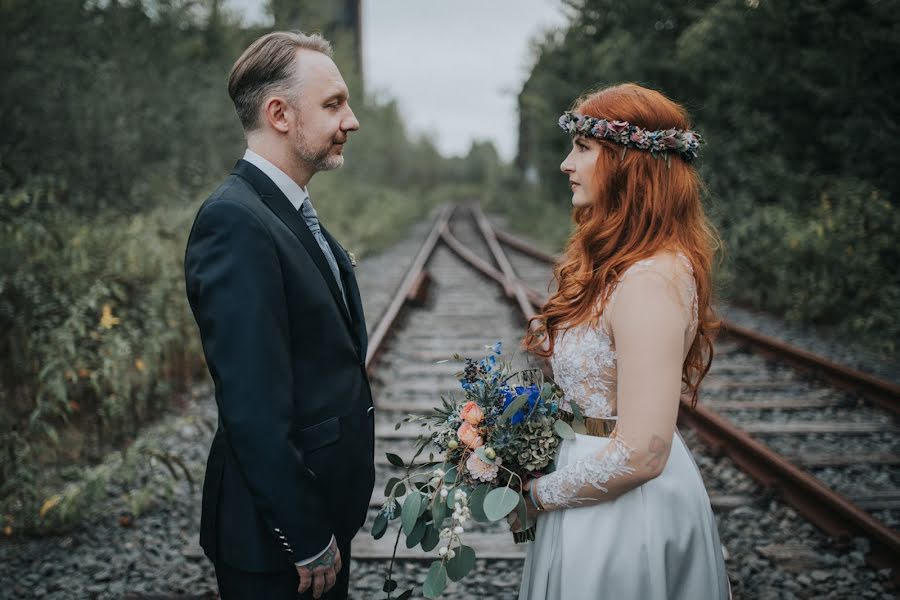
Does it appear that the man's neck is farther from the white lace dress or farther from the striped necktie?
the white lace dress

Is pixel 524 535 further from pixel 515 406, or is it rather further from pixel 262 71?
pixel 262 71

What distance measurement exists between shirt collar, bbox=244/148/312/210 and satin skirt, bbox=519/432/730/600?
42.0 inches

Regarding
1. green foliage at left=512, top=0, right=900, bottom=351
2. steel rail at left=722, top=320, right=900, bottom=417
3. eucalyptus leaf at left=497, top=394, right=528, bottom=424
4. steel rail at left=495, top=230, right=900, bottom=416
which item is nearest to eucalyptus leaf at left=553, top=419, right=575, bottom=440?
eucalyptus leaf at left=497, top=394, right=528, bottom=424

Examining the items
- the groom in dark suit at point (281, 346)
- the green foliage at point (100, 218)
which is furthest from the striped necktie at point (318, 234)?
the green foliage at point (100, 218)

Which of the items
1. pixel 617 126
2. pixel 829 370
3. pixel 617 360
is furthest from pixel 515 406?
pixel 829 370

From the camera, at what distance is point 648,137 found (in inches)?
63.1

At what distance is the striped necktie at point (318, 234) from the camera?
182cm

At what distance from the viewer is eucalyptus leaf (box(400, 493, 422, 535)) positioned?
1648mm

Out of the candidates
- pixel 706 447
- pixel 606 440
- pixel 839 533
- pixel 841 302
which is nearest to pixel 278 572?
pixel 606 440

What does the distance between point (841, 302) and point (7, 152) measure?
35.1 ft

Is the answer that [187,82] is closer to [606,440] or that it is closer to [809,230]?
[809,230]

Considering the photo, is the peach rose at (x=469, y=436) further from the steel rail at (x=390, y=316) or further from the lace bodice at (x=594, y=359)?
the steel rail at (x=390, y=316)

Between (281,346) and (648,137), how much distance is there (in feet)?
3.59

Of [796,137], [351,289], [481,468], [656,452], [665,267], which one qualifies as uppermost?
[796,137]
